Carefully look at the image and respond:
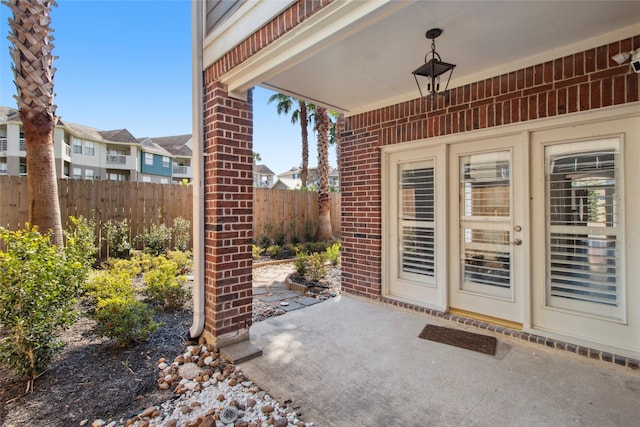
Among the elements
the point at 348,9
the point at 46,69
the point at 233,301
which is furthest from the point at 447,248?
the point at 46,69

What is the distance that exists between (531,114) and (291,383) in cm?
317

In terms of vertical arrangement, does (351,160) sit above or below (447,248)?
above

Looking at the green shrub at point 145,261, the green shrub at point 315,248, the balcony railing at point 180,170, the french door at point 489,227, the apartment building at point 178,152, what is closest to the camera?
the french door at point 489,227

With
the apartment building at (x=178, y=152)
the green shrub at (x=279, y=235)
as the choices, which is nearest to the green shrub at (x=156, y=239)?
the green shrub at (x=279, y=235)

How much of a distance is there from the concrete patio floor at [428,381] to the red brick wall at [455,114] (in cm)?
129

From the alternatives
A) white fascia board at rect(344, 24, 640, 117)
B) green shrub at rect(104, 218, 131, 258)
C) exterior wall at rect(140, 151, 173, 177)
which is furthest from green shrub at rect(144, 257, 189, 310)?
exterior wall at rect(140, 151, 173, 177)

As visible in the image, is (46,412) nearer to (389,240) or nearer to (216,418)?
(216,418)

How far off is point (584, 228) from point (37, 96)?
6546 mm

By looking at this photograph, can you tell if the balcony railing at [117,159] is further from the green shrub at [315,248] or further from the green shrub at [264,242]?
the green shrub at [315,248]

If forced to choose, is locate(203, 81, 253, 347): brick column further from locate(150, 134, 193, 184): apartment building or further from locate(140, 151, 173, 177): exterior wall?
locate(150, 134, 193, 184): apartment building

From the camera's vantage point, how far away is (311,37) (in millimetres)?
2125

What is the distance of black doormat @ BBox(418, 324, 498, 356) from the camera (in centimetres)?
285

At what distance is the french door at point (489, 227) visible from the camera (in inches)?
121

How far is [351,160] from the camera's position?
174 inches
